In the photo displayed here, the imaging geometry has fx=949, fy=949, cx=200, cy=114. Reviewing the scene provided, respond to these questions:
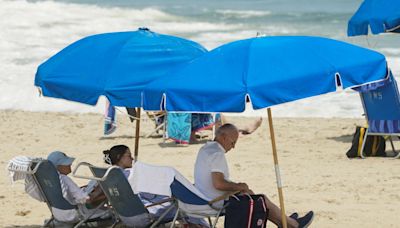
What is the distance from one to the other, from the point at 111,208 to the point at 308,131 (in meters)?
6.01

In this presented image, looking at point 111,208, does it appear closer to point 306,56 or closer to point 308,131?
point 306,56

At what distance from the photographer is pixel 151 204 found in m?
6.93

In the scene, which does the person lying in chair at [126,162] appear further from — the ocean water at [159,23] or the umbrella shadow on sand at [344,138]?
the ocean water at [159,23]

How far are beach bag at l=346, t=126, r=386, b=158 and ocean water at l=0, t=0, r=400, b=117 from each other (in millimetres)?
5690

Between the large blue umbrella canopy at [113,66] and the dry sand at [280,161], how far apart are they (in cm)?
144

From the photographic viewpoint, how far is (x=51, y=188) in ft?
22.5

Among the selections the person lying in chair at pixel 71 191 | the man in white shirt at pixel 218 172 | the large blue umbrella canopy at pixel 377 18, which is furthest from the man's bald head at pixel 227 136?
the large blue umbrella canopy at pixel 377 18

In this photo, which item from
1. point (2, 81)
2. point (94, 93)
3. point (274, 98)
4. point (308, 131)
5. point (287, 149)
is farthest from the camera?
point (2, 81)

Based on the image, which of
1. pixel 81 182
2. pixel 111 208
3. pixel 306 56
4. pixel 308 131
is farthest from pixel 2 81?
pixel 306 56

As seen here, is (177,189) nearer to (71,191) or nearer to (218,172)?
(218,172)

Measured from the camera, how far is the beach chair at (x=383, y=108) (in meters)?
9.99

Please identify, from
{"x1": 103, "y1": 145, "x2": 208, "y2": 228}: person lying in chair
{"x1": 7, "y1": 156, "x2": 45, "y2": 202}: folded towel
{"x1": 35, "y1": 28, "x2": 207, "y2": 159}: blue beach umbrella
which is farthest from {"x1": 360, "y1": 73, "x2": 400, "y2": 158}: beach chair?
{"x1": 7, "y1": 156, "x2": 45, "y2": 202}: folded towel

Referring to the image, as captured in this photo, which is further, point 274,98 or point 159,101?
point 159,101

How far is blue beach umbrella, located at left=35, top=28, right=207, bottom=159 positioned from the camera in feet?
21.3
